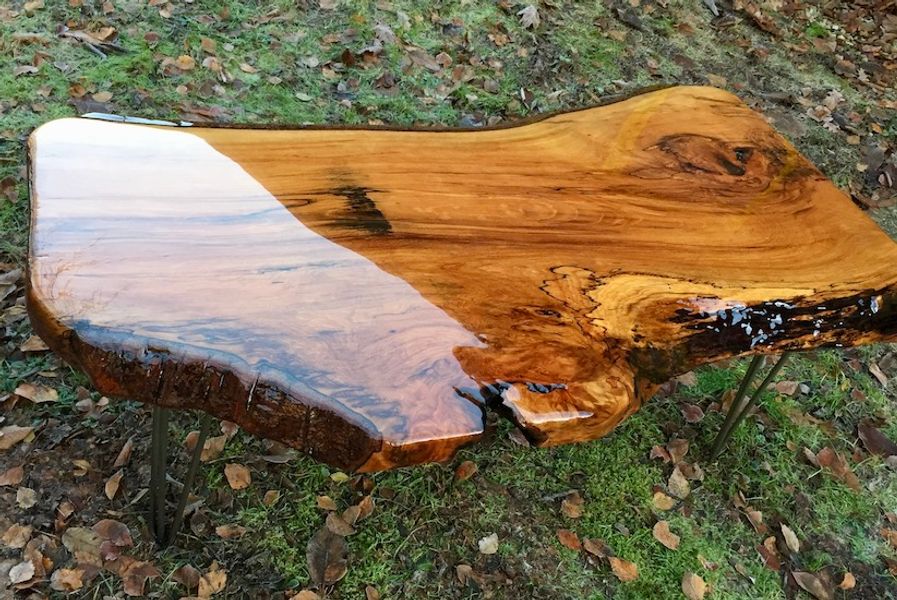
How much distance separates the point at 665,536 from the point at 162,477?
1.33m

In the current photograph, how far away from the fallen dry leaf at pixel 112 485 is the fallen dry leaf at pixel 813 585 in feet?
5.91

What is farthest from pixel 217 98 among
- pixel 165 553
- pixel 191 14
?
pixel 165 553

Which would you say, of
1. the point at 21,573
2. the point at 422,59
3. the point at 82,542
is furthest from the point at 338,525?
the point at 422,59

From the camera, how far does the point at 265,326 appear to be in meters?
1.17

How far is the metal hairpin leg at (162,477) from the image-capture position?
152 cm

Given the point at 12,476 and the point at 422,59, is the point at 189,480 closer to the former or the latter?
the point at 12,476

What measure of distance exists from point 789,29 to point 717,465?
342 cm

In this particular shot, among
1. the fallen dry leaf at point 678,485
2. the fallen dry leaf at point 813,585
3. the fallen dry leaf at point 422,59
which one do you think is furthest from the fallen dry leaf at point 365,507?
the fallen dry leaf at point 422,59

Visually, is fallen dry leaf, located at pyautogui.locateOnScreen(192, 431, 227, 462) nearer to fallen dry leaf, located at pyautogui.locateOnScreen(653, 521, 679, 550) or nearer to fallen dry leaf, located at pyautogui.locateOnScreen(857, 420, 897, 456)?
fallen dry leaf, located at pyautogui.locateOnScreen(653, 521, 679, 550)

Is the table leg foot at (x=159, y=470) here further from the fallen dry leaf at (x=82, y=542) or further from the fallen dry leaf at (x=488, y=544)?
the fallen dry leaf at (x=488, y=544)

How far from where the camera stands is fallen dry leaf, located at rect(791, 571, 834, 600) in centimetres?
207

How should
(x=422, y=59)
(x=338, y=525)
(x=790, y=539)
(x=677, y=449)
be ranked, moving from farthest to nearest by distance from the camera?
(x=422, y=59)
(x=677, y=449)
(x=790, y=539)
(x=338, y=525)

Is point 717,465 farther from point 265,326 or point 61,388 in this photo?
point 61,388

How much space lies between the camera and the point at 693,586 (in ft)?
6.60
